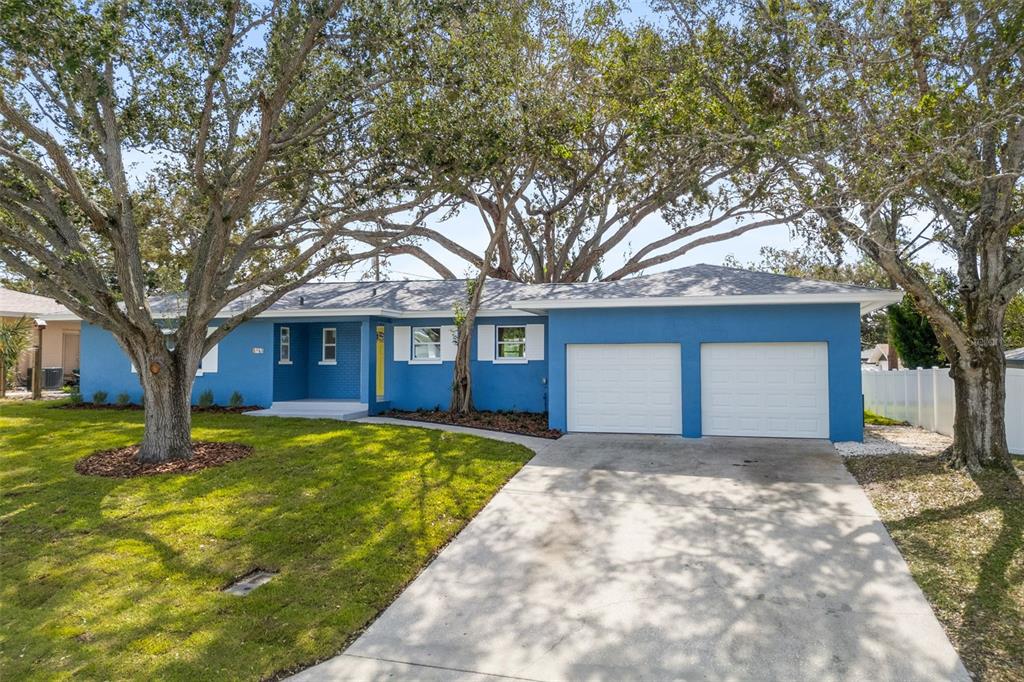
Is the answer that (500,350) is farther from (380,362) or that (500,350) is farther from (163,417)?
(163,417)

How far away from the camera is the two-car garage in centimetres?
1127

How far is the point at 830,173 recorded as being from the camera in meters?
8.22

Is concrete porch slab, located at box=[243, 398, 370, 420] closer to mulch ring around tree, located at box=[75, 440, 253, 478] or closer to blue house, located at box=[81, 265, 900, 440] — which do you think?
blue house, located at box=[81, 265, 900, 440]

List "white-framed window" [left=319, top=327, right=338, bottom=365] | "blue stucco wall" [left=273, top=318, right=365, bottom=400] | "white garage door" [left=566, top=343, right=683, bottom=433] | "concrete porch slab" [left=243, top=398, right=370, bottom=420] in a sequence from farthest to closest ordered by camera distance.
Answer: "white-framed window" [left=319, top=327, right=338, bottom=365] → "blue stucco wall" [left=273, top=318, right=365, bottom=400] → "concrete porch slab" [left=243, top=398, right=370, bottom=420] → "white garage door" [left=566, top=343, right=683, bottom=433]

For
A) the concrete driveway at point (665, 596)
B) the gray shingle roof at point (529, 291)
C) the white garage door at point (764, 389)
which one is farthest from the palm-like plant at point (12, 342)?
the white garage door at point (764, 389)

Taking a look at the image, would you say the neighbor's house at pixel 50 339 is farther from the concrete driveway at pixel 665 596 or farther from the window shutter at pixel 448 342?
the concrete driveway at pixel 665 596

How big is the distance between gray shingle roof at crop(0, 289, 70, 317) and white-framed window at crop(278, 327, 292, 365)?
7.83 m

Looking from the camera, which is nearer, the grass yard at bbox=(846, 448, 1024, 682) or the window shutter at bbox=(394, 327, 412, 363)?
the grass yard at bbox=(846, 448, 1024, 682)

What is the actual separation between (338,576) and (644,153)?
775cm

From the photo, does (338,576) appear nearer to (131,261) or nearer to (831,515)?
(831,515)

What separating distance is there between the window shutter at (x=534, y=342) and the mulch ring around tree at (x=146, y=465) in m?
7.00

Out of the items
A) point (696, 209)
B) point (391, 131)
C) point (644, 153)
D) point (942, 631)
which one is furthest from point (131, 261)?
point (696, 209)

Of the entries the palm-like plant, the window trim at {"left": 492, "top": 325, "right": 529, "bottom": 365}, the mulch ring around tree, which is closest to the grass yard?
the window trim at {"left": 492, "top": 325, "right": 529, "bottom": 365}

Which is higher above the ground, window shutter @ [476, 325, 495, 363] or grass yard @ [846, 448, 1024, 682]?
window shutter @ [476, 325, 495, 363]
